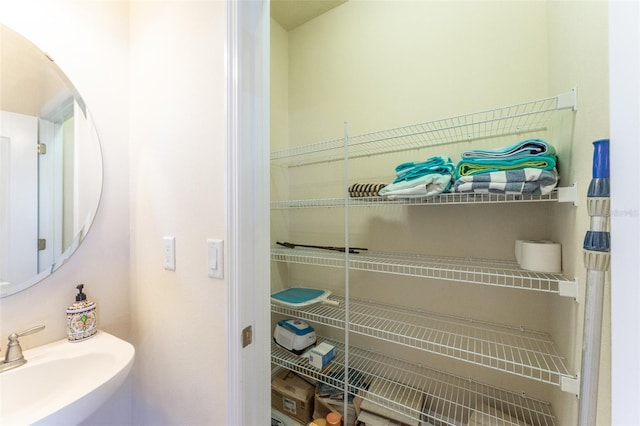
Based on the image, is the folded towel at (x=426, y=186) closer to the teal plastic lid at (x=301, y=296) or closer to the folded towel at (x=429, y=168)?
the folded towel at (x=429, y=168)

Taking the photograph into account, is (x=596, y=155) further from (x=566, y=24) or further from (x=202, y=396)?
(x=202, y=396)

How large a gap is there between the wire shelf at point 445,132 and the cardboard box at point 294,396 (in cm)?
138

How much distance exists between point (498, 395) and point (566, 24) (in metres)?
1.49

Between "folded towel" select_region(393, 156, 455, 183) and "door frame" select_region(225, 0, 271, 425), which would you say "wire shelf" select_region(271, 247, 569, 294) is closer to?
"folded towel" select_region(393, 156, 455, 183)

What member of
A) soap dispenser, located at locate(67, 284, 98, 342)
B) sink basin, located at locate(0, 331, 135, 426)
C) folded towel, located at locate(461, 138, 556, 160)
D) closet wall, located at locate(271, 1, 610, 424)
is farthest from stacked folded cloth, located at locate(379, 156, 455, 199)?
soap dispenser, located at locate(67, 284, 98, 342)

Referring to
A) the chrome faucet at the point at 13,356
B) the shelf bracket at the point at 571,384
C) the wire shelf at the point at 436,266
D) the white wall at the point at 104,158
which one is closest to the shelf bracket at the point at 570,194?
the wire shelf at the point at 436,266

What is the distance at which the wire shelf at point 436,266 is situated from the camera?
94 cm

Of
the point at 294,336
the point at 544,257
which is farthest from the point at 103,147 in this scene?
the point at 544,257

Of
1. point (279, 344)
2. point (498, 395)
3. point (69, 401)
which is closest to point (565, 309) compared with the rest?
point (498, 395)

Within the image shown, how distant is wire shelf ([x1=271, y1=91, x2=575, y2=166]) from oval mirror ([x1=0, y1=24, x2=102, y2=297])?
914 millimetres

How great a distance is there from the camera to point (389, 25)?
4.58 feet

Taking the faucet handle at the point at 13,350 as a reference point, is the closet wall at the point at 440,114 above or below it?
above

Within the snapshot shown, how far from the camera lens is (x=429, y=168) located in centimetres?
103

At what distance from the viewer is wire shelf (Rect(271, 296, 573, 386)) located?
36.4 inches
